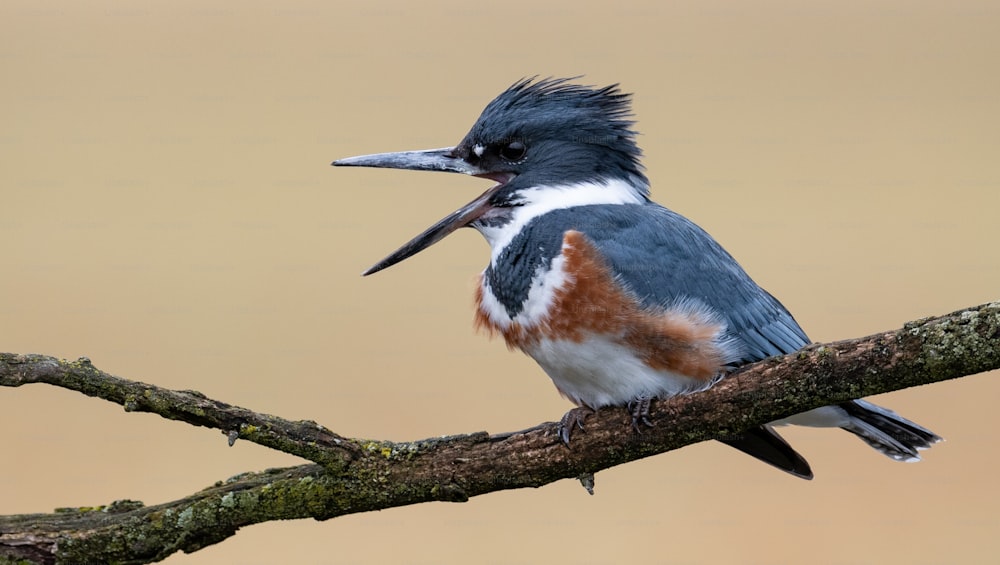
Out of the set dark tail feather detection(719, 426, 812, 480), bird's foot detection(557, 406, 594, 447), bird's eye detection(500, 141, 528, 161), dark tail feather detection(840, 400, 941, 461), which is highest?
bird's eye detection(500, 141, 528, 161)

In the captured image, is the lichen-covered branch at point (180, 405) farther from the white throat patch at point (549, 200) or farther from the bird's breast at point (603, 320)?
the white throat patch at point (549, 200)

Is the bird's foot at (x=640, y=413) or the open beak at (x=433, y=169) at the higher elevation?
the open beak at (x=433, y=169)

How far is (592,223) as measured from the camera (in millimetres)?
2131

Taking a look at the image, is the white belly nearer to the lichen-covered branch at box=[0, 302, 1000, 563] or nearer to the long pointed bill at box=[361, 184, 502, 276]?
the lichen-covered branch at box=[0, 302, 1000, 563]

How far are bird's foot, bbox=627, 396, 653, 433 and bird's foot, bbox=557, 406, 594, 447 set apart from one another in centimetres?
10

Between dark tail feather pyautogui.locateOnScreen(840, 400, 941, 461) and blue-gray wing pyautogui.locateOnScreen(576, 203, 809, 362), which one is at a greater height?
blue-gray wing pyautogui.locateOnScreen(576, 203, 809, 362)

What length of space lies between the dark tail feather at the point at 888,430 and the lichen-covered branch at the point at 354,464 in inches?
20.2

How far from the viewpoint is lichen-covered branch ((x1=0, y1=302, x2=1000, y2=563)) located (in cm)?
160

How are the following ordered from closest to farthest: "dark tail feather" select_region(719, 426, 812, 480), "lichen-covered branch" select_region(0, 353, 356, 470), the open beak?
"lichen-covered branch" select_region(0, 353, 356, 470) < "dark tail feather" select_region(719, 426, 812, 480) < the open beak

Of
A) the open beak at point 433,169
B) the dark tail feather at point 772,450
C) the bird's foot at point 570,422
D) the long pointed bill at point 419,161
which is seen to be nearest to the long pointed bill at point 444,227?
the open beak at point 433,169

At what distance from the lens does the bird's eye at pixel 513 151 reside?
2.33 meters

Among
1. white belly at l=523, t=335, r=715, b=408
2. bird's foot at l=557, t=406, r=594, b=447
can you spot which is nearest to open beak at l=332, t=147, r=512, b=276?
white belly at l=523, t=335, r=715, b=408

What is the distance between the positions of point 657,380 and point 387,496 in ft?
1.92

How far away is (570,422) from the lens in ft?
6.12
